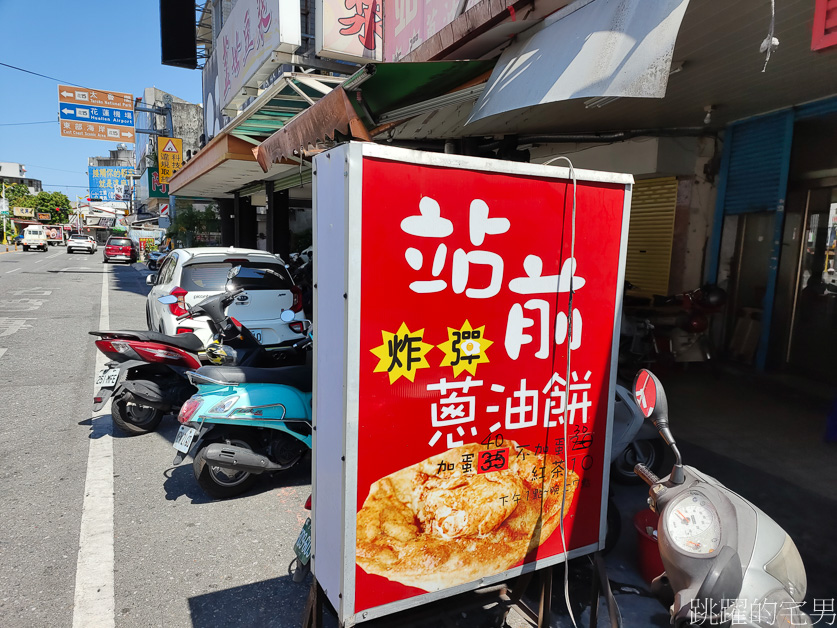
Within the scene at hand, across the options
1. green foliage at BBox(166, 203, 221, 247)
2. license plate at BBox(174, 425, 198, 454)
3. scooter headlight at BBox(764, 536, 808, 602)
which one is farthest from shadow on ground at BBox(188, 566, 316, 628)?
→ green foliage at BBox(166, 203, 221, 247)

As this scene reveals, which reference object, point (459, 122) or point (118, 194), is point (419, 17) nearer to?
point (459, 122)

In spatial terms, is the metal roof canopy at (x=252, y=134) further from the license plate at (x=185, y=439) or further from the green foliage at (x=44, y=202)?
the green foliage at (x=44, y=202)

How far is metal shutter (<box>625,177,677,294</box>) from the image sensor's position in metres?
7.19

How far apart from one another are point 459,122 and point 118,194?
56646 millimetres

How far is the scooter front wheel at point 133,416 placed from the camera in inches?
189

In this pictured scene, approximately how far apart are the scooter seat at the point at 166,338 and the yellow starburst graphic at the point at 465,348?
3554 mm

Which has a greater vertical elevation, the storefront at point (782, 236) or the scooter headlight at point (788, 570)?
the storefront at point (782, 236)

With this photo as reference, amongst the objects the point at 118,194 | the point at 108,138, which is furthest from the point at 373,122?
the point at 118,194

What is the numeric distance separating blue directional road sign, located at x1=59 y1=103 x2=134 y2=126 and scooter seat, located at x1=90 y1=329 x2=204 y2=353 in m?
20.9

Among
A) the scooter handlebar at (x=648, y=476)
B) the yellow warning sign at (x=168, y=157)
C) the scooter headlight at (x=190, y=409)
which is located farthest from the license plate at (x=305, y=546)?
the yellow warning sign at (x=168, y=157)

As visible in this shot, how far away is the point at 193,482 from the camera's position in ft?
13.3

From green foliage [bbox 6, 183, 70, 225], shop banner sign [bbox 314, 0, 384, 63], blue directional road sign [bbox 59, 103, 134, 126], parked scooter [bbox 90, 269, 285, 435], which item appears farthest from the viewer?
green foliage [bbox 6, 183, 70, 225]

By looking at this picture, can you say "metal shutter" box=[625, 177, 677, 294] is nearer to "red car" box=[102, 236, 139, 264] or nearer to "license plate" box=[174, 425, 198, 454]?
"license plate" box=[174, 425, 198, 454]

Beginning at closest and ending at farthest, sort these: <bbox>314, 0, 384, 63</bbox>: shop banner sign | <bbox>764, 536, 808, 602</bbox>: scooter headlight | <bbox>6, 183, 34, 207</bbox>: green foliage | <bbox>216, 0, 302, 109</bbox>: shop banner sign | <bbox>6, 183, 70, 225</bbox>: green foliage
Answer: <bbox>764, 536, 808, 602</bbox>: scooter headlight < <bbox>314, 0, 384, 63</bbox>: shop banner sign < <bbox>216, 0, 302, 109</bbox>: shop banner sign < <bbox>6, 183, 34, 207</bbox>: green foliage < <bbox>6, 183, 70, 225</bbox>: green foliage
